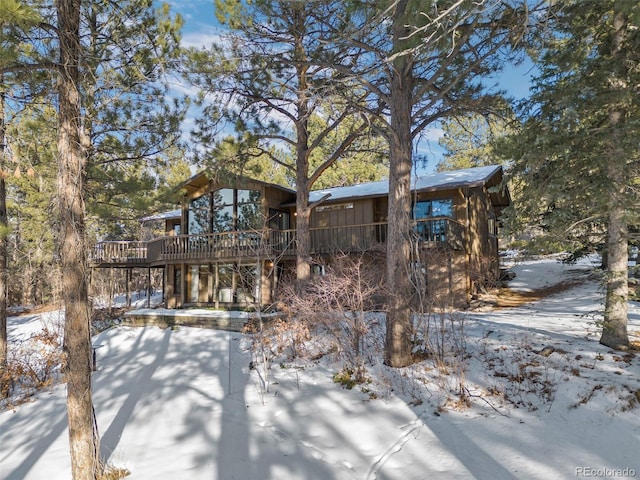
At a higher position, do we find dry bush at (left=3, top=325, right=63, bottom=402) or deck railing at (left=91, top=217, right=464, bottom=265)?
deck railing at (left=91, top=217, right=464, bottom=265)

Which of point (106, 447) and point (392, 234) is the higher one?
point (392, 234)

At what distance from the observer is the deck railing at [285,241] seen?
13836 mm

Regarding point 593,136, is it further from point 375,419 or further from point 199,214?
A: point 199,214

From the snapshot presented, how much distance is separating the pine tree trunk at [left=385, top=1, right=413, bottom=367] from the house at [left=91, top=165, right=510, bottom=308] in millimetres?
3799

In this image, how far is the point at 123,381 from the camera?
356 inches

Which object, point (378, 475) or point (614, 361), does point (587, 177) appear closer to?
point (614, 361)

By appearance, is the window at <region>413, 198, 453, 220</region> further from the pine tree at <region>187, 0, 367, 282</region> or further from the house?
the pine tree at <region>187, 0, 367, 282</region>

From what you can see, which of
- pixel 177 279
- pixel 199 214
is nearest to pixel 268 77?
pixel 199 214

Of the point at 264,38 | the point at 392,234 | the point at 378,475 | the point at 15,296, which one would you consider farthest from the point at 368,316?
the point at 15,296

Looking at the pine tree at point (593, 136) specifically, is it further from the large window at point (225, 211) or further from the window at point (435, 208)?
the large window at point (225, 211)

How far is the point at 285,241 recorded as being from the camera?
53.2 feet

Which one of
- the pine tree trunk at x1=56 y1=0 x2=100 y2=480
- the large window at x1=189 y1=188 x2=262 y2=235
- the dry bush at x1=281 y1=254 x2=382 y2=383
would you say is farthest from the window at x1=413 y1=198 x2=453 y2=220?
the pine tree trunk at x1=56 y1=0 x2=100 y2=480

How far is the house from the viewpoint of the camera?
1398 centimetres

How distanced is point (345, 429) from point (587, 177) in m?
6.50
